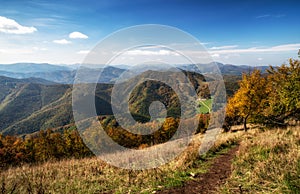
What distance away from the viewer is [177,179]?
25.9 ft

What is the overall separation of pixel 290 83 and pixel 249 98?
6.22m

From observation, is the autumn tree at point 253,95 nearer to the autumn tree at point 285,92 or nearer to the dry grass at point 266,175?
the autumn tree at point 285,92

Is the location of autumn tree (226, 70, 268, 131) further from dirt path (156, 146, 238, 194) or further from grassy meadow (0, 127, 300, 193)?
dirt path (156, 146, 238, 194)

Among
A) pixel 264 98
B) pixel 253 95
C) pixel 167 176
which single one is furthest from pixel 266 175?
pixel 264 98

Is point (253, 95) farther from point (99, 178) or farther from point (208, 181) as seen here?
point (99, 178)

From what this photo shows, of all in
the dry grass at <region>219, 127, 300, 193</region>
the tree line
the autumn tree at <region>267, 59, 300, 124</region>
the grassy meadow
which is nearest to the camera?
the dry grass at <region>219, 127, 300, 193</region>

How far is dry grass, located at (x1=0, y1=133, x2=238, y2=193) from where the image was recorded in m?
7.50

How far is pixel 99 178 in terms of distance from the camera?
8.73 m

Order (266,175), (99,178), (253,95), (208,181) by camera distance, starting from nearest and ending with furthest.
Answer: (266,175)
(208,181)
(99,178)
(253,95)

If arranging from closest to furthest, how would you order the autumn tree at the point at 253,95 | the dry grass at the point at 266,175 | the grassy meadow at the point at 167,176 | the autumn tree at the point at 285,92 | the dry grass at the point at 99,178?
the dry grass at the point at 266,175 → the grassy meadow at the point at 167,176 → the dry grass at the point at 99,178 → the autumn tree at the point at 285,92 → the autumn tree at the point at 253,95

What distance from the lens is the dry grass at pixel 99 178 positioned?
24.6ft

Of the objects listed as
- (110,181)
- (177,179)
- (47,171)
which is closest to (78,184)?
(110,181)

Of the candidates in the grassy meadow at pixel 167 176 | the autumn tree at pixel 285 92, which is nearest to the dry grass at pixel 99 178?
the grassy meadow at pixel 167 176

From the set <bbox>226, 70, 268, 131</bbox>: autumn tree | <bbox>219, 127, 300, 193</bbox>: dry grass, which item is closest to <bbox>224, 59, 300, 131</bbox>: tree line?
<bbox>226, 70, 268, 131</bbox>: autumn tree
